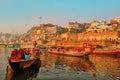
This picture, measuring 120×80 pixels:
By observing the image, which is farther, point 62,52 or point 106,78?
point 62,52

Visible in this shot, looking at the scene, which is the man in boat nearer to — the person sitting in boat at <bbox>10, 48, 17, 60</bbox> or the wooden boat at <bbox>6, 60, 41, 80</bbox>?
the person sitting in boat at <bbox>10, 48, 17, 60</bbox>

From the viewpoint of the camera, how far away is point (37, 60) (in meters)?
38.5

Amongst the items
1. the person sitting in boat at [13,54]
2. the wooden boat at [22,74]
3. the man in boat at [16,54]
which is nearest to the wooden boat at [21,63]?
the wooden boat at [22,74]

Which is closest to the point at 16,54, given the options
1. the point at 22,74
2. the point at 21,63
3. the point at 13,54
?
the point at 13,54

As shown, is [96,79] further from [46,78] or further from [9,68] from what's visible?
[9,68]

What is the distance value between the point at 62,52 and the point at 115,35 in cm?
5182

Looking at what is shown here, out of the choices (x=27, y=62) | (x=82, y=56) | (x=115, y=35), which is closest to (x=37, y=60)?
(x=27, y=62)

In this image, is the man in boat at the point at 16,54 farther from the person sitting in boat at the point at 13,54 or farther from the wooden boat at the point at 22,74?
the wooden boat at the point at 22,74

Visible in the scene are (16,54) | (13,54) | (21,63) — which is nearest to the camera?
(21,63)

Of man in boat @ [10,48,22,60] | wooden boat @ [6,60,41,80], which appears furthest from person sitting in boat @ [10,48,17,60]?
wooden boat @ [6,60,41,80]

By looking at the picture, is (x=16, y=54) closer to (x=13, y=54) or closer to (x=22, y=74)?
(x=13, y=54)

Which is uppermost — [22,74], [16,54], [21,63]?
[16,54]

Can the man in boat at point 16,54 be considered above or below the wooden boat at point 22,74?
above

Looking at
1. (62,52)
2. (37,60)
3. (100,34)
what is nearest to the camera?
(37,60)
